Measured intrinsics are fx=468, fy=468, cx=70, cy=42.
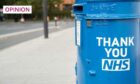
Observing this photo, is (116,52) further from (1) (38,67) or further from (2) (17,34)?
(2) (17,34)

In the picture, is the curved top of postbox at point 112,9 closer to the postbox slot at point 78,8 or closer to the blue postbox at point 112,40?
the blue postbox at point 112,40

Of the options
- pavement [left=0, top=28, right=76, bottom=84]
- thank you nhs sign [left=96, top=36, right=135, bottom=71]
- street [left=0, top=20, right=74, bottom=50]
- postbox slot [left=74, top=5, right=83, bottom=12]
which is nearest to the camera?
thank you nhs sign [left=96, top=36, right=135, bottom=71]

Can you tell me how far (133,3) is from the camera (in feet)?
14.2

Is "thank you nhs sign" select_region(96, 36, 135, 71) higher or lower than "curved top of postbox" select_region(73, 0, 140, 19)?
lower

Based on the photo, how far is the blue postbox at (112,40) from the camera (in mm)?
4230

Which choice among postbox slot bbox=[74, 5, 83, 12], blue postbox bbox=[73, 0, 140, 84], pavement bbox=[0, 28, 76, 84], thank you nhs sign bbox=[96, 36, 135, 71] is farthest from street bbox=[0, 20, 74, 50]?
thank you nhs sign bbox=[96, 36, 135, 71]

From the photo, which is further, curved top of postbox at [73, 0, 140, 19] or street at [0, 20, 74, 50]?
street at [0, 20, 74, 50]

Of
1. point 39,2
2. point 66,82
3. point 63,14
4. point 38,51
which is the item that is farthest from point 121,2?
point 63,14

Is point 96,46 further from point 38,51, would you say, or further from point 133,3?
point 38,51

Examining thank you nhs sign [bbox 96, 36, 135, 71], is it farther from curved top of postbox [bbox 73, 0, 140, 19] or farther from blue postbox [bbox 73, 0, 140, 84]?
curved top of postbox [bbox 73, 0, 140, 19]

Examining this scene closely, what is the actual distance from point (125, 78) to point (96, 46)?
398 millimetres

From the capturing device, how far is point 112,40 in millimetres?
4227

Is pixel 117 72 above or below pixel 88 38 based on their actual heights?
below

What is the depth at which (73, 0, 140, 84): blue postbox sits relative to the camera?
13.9 feet
